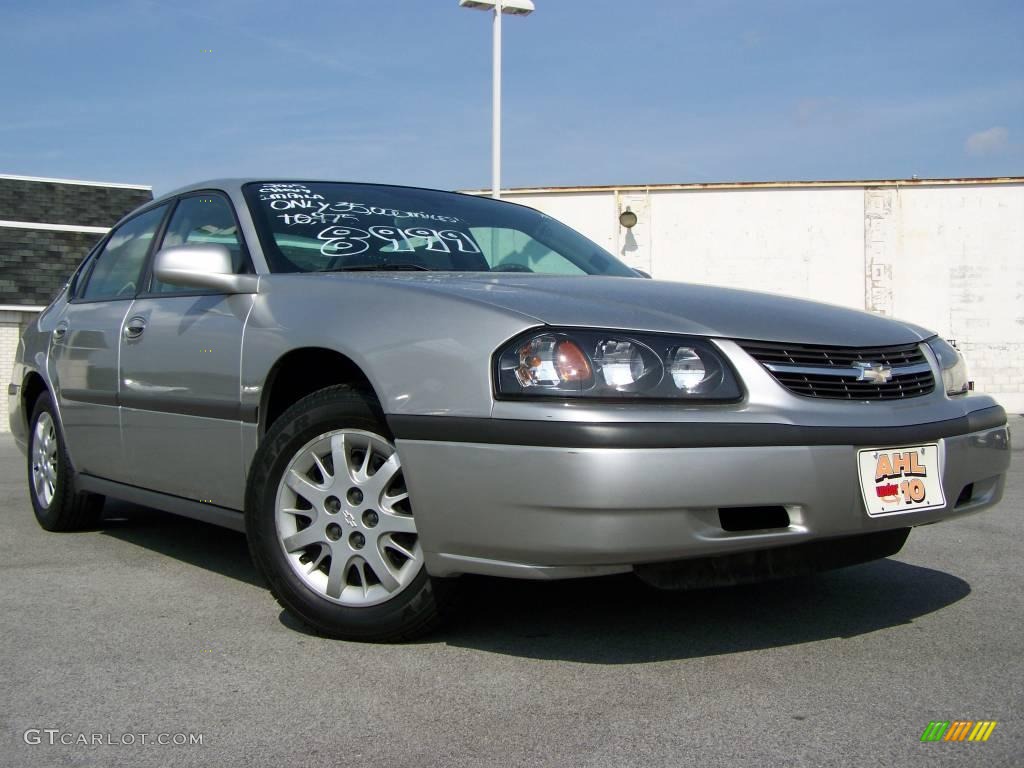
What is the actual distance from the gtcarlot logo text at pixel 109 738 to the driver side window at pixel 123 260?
2387mm

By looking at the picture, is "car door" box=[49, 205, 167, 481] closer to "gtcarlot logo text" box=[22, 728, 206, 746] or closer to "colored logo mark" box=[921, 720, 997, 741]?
"gtcarlot logo text" box=[22, 728, 206, 746]

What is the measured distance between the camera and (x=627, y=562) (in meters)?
2.78

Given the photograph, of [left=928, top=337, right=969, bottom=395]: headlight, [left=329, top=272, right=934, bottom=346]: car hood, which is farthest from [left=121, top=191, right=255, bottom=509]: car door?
[left=928, top=337, right=969, bottom=395]: headlight

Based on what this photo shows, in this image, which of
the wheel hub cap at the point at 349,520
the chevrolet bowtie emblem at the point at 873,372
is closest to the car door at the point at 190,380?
the wheel hub cap at the point at 349,520

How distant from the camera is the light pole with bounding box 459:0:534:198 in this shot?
1513 centimetres

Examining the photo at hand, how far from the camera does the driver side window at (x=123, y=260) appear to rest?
15.5ft

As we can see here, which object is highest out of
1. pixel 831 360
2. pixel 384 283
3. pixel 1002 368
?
pixel 384 283

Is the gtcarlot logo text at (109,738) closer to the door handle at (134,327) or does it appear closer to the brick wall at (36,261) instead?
the door handle at (134,327)

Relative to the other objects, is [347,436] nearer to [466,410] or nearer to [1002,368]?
[466,410]

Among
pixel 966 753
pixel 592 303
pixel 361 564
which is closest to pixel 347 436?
pixel 361 564

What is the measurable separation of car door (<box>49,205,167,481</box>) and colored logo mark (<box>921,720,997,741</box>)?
124 inches

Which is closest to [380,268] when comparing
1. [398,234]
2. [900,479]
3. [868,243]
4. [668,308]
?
[398,234]

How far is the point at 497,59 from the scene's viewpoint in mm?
15438

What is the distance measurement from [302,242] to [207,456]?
798 millimetres
